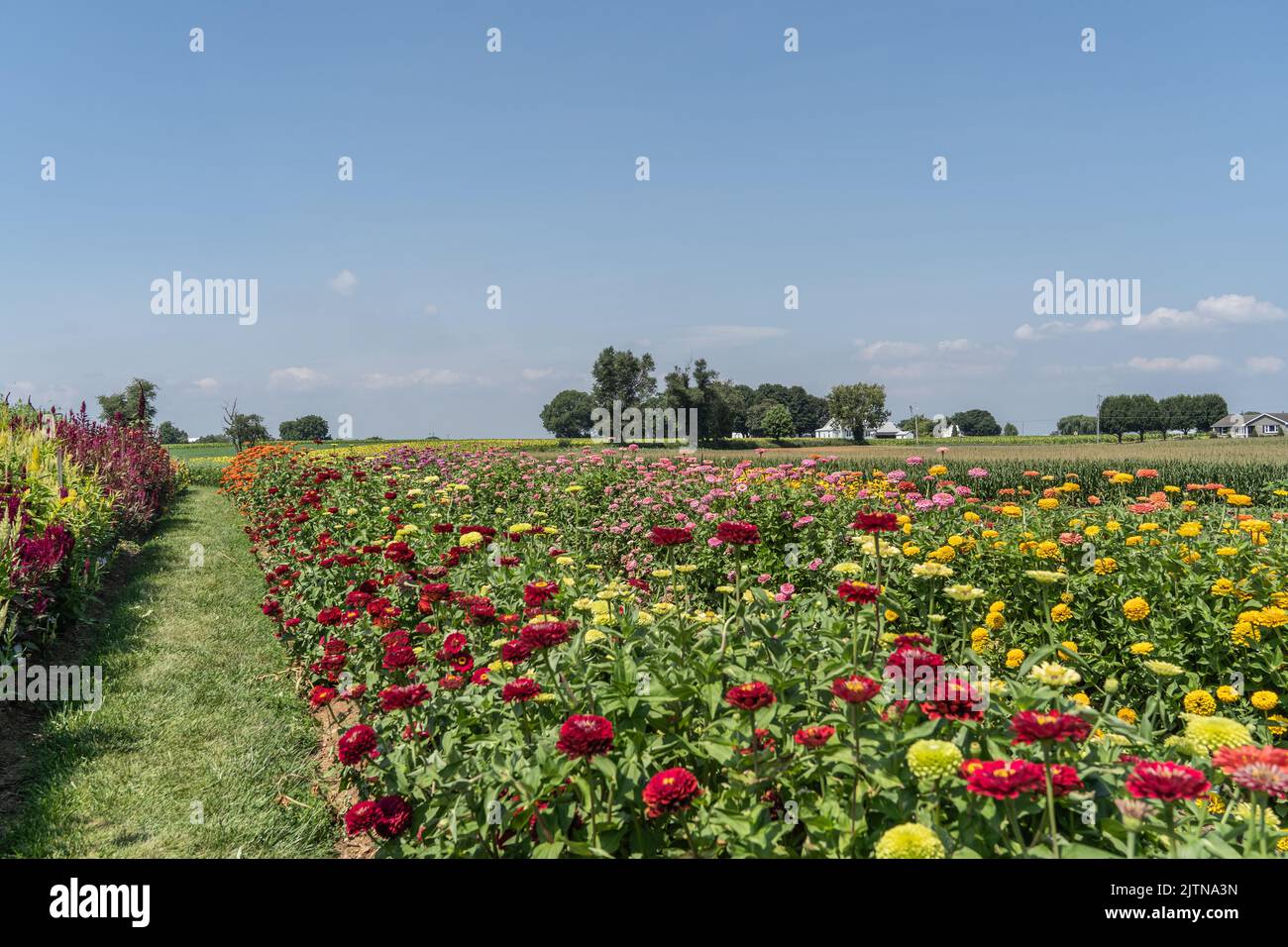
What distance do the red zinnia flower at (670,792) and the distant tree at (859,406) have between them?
9840 cm

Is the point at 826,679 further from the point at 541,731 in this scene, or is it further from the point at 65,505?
the point at 65,505

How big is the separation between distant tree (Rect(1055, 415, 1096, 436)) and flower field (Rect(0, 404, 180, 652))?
151 m

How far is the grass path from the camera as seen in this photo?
3.38 metres

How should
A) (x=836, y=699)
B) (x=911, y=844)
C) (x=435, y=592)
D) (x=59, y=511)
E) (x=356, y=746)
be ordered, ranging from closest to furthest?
(x=911, y=844)
(x=836, y=699)
(x=356, y=746)
(x=435, y=592)
(x=59, y=511)

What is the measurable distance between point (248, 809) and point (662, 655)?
98.8 inches

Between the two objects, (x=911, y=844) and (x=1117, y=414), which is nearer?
(x=911, y=844)

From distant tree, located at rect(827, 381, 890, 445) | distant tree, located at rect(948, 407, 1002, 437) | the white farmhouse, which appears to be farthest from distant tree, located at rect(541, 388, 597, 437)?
the white farmhouse

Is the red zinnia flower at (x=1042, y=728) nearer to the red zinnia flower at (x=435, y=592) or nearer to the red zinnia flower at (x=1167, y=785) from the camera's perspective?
the red zinnia flower at (x=1167, y=785)

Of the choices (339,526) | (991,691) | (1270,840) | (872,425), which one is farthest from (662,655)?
(872,425)

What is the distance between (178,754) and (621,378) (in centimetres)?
6795

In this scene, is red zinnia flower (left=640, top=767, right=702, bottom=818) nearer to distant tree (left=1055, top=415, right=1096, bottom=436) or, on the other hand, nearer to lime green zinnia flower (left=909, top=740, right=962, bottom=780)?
Result: lime green zinnia flower (left=909, top=740, right=962, bottom=780)

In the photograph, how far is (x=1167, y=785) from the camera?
148 cm

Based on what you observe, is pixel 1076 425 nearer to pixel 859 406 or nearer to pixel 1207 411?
pixel 1207 411

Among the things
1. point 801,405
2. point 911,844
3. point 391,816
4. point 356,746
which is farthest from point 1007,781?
point 801,405
